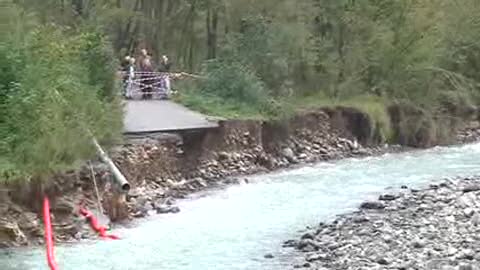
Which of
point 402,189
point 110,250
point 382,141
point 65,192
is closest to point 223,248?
point 110,250

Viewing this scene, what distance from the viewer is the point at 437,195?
74.5ft

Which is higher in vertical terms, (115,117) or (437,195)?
(115,117)

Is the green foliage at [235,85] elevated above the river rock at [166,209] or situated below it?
above

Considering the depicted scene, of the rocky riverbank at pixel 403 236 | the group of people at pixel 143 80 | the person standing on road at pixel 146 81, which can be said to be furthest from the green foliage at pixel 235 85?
the rocky riverbank at pixel 403 236

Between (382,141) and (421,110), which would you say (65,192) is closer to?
(382,141)

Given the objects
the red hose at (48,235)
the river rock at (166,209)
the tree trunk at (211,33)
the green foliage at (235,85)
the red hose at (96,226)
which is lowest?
the river rock at (166,209)

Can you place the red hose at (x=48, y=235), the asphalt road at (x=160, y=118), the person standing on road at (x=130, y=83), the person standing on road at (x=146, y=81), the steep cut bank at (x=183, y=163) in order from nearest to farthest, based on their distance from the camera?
the red hose at (x=48, y=235) < the steep cut bank at (x=183, y=163) < the asphalt road at (x=160, y=118) < the person standing on road at (x=130, y=83) < the person standing on road at (x=146, y=81)

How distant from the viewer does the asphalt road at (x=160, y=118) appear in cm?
2605

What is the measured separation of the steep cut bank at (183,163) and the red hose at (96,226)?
16 centimetres

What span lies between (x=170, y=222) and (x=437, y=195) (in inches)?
266

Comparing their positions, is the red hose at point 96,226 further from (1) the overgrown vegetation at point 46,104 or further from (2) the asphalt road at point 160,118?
(2) the asphalt road at point 160,118

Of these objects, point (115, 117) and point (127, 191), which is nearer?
point (127, 191)

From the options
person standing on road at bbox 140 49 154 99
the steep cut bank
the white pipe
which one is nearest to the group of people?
person standing on road at bbox 140 49 154 99

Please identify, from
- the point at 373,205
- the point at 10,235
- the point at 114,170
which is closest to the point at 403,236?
the point at 373,205
